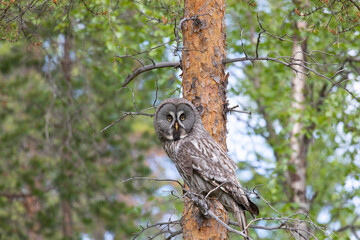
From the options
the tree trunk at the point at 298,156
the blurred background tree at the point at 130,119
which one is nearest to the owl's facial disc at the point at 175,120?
the blurred background tree at the point at 130,119

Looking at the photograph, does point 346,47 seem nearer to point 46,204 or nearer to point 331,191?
point 331,191

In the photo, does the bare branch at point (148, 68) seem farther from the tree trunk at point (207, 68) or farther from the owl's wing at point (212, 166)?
the owl's wing at point (212, 166)

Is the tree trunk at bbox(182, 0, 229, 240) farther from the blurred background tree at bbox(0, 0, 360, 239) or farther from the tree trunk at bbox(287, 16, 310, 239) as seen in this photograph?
the tree trunk at bbox(287, 16, 310, 239)

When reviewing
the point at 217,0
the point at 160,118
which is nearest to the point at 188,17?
the point at 217,0

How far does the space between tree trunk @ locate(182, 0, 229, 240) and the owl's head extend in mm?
124

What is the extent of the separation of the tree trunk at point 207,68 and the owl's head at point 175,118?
0.12 metres

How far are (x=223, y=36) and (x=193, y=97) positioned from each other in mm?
674

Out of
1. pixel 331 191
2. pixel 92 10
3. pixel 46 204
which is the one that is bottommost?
pixel 92 10

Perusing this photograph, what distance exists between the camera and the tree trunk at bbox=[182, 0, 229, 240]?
456 cm

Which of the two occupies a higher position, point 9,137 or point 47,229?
point 9,137

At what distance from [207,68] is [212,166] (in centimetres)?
92

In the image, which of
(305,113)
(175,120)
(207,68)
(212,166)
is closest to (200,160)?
(212,166)

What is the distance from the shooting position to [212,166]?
14.2ft

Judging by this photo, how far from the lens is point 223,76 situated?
15.3 ft
